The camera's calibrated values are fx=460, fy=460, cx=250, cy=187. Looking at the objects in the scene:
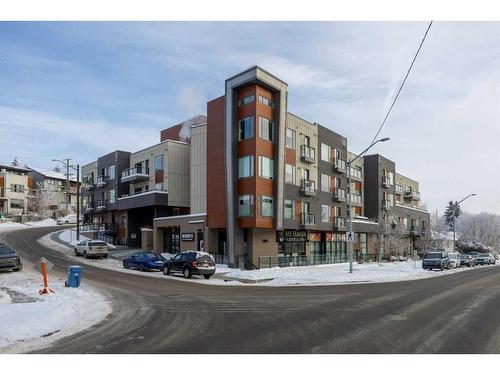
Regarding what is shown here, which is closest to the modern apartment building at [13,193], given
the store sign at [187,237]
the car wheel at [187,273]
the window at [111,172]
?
the window at [111,172]

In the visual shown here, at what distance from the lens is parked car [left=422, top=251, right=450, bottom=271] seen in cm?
4222

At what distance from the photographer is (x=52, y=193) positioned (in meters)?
106

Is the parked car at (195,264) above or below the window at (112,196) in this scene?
below

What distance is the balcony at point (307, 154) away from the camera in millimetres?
43188

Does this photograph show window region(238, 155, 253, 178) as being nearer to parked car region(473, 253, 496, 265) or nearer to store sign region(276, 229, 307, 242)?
store sign region(276, 229, 307, 242)

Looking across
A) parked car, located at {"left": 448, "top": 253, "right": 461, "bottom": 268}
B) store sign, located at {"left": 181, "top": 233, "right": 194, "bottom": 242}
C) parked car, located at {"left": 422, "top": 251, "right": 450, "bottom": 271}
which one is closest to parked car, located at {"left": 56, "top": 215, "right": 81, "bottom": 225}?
store sign, located at {"left": 181, "top": 233, "right": 194, "bottom": 242}

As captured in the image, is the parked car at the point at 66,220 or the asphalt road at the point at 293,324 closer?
the asphalt road at the point at 293,324

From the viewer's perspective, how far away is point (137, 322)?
39.3 ft

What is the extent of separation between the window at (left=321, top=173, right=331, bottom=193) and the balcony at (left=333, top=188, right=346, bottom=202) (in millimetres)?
1309

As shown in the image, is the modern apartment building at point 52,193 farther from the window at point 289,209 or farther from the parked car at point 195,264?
the parked car at point 195,264

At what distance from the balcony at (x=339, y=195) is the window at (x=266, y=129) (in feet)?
44.5

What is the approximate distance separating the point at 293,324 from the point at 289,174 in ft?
100

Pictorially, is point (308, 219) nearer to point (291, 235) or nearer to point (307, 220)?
point (307, 220)

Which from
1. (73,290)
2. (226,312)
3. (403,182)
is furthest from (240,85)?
(403,182)
